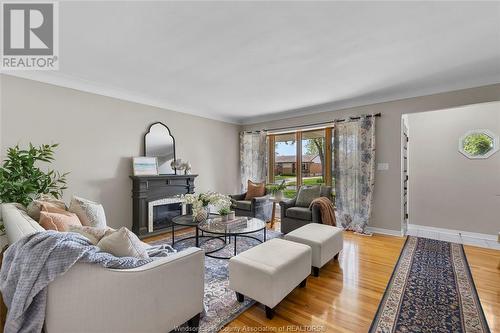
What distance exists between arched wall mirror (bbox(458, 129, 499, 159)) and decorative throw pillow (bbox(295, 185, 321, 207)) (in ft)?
8.94

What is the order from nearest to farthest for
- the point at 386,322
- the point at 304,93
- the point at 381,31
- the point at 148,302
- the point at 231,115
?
1. the point at 148,302
2. the point at 386,322
3. the point at 381,31
4. the point at 304,93
5. the point at 231,115

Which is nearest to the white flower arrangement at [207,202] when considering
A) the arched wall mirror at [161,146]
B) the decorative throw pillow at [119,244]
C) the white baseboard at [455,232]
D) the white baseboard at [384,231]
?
the arched wall mirror at [161,146]

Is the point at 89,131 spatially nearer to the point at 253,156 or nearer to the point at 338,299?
the point at 253,156

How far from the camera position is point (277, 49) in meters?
2.46

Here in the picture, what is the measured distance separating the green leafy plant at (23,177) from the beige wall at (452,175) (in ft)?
20.0

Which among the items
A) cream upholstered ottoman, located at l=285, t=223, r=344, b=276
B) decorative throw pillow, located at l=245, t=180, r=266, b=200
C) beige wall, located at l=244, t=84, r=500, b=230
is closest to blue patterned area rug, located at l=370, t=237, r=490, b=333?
cream upholstered ottoman, located at l=285, t=223, r=344, b=276

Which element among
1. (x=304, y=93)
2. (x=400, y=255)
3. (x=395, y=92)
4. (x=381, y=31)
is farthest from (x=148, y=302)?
(x=395, y=92)

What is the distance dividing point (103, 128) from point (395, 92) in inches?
192

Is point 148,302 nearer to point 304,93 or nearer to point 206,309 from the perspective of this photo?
point 206,309

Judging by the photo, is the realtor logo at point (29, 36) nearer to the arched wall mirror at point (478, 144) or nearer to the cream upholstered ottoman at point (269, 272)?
the cream upholstered ottoman at point (269, 272)

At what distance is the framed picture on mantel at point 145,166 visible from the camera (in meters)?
3.97

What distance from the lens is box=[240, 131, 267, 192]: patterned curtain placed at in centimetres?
571

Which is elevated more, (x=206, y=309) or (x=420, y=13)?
(x=420, y=13)

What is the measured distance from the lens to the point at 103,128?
3684mm
